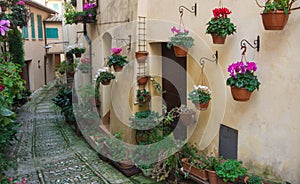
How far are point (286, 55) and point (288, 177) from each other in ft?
5.30

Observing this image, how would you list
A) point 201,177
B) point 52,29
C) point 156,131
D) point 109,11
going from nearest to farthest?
1. point 201,177
2. point 156,131
3. point 109,11
4. point 52,29

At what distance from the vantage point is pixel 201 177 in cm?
462

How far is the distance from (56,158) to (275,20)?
619 cm

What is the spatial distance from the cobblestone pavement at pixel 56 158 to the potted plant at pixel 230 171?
206 cm

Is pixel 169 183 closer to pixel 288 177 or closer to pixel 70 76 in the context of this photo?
pixel 288 177

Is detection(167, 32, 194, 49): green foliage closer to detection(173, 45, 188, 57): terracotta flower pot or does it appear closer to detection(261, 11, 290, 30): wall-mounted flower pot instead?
detection(173, 45, 188, 57): terracotta flower pot

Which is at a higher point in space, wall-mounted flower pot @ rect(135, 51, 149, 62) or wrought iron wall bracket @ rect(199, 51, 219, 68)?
wall-mounted flower pot @ rect(135, 51, 149, 62)

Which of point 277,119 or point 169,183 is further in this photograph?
point 169,183

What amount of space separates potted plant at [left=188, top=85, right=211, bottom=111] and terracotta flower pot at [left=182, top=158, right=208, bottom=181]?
1042 millimetres

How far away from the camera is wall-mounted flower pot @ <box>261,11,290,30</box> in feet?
10.9

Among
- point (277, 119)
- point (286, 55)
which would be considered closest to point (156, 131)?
point (277, 119)

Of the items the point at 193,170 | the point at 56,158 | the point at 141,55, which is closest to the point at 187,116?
the point at 193,170

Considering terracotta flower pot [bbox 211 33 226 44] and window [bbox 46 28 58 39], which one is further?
window [bbox 46 28 58 39]

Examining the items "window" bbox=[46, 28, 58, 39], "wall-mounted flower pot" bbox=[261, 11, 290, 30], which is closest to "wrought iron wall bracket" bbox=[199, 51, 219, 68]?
"wall-mounted flower pot" bbox=[261, 11, 290, 30]
